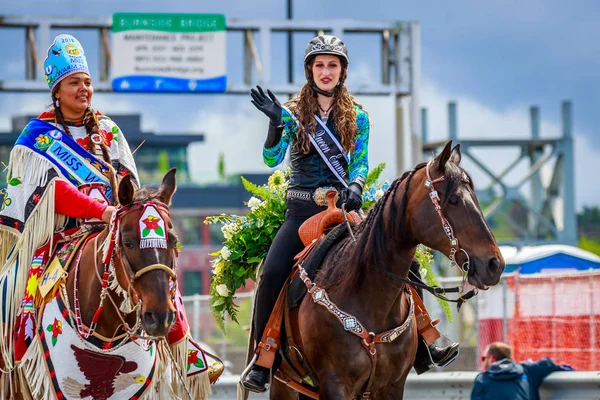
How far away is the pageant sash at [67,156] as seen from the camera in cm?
776

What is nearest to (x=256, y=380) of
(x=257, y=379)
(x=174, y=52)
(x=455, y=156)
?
(x=257, y=379)

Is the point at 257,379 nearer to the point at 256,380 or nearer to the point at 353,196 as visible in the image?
the point at 256,380

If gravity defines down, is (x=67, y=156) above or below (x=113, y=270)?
above

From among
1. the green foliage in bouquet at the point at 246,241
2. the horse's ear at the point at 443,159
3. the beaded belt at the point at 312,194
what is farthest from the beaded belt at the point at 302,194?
the horse's ear at the point at 443,159

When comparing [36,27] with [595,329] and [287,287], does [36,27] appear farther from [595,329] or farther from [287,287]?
[287,287]

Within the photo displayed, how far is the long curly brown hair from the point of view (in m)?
8.16

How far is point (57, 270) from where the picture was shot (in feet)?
24.4

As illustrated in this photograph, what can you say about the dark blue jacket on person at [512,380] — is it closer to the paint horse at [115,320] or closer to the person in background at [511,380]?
the person in background at [511,380]

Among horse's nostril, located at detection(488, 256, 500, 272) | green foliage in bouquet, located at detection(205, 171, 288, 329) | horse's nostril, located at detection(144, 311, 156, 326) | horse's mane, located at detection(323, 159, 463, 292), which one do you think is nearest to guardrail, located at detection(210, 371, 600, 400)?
green foliage in bouquet, located at detection(205, 171, 288, 329)

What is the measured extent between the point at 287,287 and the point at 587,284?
234 inches

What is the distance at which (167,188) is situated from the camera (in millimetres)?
6969

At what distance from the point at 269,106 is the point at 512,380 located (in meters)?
4.08

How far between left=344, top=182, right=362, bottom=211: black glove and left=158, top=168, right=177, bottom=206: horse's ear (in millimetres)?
1381

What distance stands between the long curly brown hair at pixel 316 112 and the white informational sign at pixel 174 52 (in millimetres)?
12922
